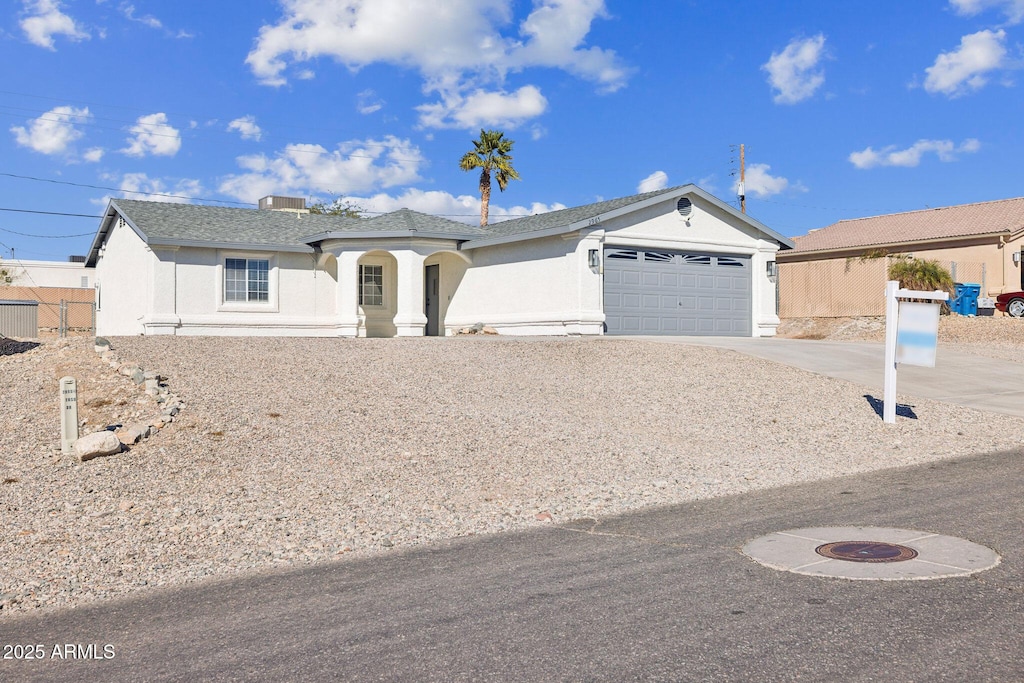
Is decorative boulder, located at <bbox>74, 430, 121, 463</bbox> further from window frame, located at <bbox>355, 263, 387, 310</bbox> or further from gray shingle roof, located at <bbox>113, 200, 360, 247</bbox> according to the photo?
window frame, located at <bbox>355, 263, 387, 310</bbox>

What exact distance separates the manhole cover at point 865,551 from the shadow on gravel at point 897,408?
7.23 m

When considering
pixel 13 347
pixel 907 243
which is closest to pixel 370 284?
pixel 13 347

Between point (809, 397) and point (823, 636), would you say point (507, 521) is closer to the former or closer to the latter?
point (823, 636)

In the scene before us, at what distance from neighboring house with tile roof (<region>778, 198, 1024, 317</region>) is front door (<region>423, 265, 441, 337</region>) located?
41.7ft

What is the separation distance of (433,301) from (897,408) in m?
15.5

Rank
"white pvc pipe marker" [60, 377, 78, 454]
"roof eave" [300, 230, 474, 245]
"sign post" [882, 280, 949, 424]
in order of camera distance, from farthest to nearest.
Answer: "roof eave" [300, 230, 474, 245], "sign post" [882, 280, 949, 424], "white pvc pipe marker" [60, 377, 78, 454]

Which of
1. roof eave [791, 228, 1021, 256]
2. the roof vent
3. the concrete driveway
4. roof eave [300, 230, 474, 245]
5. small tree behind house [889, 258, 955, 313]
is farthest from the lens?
roof eave [791, 228, 1021, 256]

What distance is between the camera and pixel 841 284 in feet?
99.6

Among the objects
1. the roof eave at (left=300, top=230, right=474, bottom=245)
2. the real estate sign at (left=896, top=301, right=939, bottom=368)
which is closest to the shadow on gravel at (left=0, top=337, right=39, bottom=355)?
the roof eave at (left=300, top=230, right=474, bottom=245)

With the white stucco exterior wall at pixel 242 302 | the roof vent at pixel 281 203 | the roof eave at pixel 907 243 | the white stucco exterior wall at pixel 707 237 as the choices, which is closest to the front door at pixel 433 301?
the white stucco exterior wall at pixel 242 302

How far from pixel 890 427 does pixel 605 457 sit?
4.57 m

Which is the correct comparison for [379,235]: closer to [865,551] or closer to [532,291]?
[532,291]

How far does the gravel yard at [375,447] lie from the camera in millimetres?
7324

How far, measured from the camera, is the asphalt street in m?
4.43
